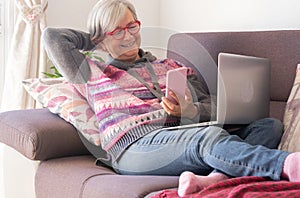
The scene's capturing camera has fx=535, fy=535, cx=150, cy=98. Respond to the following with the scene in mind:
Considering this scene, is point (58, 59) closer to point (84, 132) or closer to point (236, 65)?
point (84, 132)

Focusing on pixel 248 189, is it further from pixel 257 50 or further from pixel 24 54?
pixel 24 54

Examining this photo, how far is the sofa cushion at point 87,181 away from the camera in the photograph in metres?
1.53

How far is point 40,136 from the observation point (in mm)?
1896

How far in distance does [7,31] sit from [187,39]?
3.50ft

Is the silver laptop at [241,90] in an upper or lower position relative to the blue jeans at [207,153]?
upper

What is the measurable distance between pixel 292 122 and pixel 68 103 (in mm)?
830

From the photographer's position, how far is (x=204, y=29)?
8.96 feet

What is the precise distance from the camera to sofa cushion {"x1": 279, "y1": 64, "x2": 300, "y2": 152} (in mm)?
1775

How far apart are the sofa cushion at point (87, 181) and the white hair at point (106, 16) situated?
48 centimetres

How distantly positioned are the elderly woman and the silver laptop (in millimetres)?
66

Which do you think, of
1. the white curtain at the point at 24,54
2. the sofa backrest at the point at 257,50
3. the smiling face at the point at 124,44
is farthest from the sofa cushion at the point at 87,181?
the white curtain at the point at 24,54

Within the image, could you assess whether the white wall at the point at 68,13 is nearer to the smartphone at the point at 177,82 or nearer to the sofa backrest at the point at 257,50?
the sofa backrest at the point at 257,50

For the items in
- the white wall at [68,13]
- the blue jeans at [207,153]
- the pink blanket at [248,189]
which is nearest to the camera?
the pink blanket at [248,189]

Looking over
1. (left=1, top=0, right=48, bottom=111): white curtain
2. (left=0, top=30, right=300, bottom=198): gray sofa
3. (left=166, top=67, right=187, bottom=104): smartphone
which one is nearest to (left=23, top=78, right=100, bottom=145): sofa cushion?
(left=0, top=30, right=300, bottom=198): gray sofa
